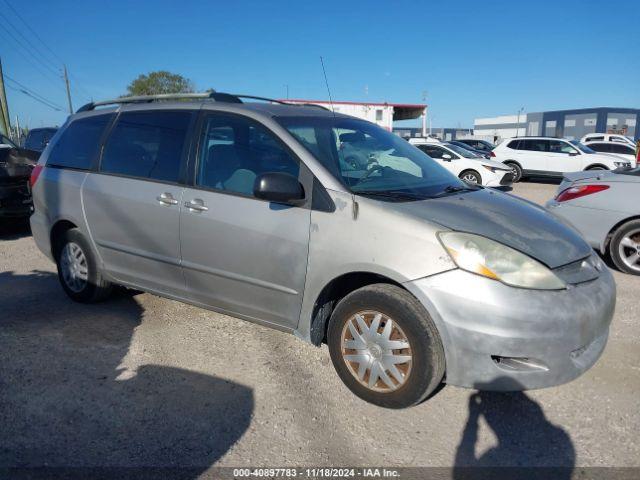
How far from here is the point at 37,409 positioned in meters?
2.94

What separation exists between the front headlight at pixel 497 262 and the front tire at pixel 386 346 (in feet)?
1.16

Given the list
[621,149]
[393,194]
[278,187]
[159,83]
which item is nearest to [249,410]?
[278,187]

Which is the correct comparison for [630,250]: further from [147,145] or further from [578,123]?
[578,123]

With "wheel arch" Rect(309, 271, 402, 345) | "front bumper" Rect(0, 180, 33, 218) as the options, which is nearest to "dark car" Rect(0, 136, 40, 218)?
"front bumper" Rect(0, 180, 33, 218)

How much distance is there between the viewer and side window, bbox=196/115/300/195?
3312mm

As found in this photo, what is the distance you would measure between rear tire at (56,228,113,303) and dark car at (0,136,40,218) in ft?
12.0

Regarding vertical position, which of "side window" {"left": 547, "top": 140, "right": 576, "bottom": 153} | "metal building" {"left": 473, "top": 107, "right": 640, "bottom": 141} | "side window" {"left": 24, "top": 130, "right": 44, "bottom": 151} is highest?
"metal building" {"left": 473, "top": 107, "right": 640, "bottom": 141}

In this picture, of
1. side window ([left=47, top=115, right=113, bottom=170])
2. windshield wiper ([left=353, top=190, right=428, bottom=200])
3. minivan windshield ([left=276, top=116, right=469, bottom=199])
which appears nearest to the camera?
windshield wiper ([left=353, top=190, right=428, bottom=200])

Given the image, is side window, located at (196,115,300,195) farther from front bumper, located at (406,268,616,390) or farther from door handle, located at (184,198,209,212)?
front bumper, located at (406,268,616,390)

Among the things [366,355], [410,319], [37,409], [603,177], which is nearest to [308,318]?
[366,355]

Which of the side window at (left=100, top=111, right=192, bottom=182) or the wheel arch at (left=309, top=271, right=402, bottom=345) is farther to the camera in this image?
the side window at (left=100, top=111, right=192, bottom=182)

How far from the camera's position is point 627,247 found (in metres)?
5.68

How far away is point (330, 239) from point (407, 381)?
35.9 inches

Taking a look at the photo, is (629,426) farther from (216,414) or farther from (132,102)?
(132,102)
